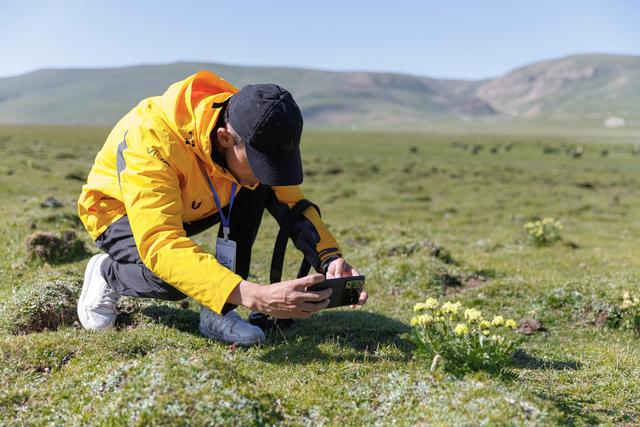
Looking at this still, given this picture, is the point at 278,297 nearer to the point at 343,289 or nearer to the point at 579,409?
the point at 343,289

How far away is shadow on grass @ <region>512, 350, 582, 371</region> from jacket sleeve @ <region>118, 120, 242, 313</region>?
3.34 meters

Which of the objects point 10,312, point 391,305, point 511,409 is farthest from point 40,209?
point 511,409

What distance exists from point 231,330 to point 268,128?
2.34 meters

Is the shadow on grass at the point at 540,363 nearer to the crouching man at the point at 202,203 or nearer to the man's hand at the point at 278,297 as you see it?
the crouching man at the point at 202,203

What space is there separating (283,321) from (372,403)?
213 cm

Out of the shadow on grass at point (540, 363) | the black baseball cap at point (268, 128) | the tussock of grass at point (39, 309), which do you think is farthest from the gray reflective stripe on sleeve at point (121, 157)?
the shadow on grass at point (540, 363)

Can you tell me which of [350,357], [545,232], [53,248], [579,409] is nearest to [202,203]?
[350,357]

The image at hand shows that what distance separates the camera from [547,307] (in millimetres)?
8992

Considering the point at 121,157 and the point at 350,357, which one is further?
the point at 350,357

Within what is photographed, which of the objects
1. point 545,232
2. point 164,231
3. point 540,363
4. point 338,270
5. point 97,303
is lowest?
point 545,232

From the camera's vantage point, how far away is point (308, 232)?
6.15 m

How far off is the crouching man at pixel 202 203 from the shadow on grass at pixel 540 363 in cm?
212

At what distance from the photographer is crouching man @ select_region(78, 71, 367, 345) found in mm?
4562

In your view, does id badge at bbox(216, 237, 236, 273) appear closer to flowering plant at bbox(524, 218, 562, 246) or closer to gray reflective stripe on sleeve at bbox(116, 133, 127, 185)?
gray reflective stripe on sleeve at bbox(116, 133, 127, 185)
